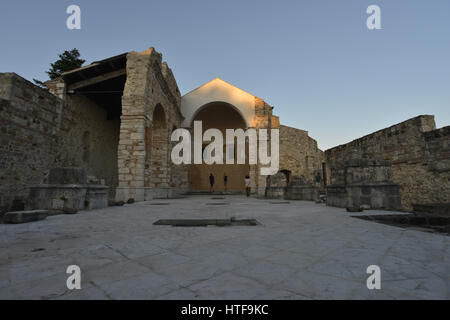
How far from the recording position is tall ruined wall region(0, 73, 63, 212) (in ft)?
22.3

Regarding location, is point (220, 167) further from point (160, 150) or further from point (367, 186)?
point (367, 186)

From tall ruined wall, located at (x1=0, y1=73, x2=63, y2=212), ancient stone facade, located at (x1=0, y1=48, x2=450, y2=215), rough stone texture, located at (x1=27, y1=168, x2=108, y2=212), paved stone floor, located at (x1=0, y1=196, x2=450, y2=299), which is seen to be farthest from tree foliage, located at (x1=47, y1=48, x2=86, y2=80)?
paved stone floor, located at (x1=0, y1=196, x2=450, y2=299)

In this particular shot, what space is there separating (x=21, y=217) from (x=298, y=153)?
18403 millimetres

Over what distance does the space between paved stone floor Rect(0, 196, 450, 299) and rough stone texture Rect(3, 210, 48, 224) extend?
0.99 meters

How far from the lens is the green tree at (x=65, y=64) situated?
18828 mm

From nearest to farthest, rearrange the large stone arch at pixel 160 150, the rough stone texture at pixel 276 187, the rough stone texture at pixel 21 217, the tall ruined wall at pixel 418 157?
the rough stone texture at pixel 21 217 < the tall ruined wall at pixel 418 157 < the rough stone texture at pixel 276 187 < the large stone arch at pixel 160 150

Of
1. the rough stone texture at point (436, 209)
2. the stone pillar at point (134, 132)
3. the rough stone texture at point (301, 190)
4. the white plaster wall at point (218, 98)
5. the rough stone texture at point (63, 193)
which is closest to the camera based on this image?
the rough stone texture at point (436, 209)

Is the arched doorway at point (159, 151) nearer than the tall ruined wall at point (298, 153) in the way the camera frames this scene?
Yes

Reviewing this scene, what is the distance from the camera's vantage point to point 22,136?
7.36 meters

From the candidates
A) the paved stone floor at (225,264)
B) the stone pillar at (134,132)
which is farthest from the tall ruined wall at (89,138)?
the paved stone floor at (225,264)

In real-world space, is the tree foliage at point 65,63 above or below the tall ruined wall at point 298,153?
above

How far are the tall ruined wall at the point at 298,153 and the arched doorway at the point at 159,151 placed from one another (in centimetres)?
1022

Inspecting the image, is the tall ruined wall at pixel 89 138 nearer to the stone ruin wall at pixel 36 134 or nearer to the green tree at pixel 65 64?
the stone ruin wall at pixel 36 134
